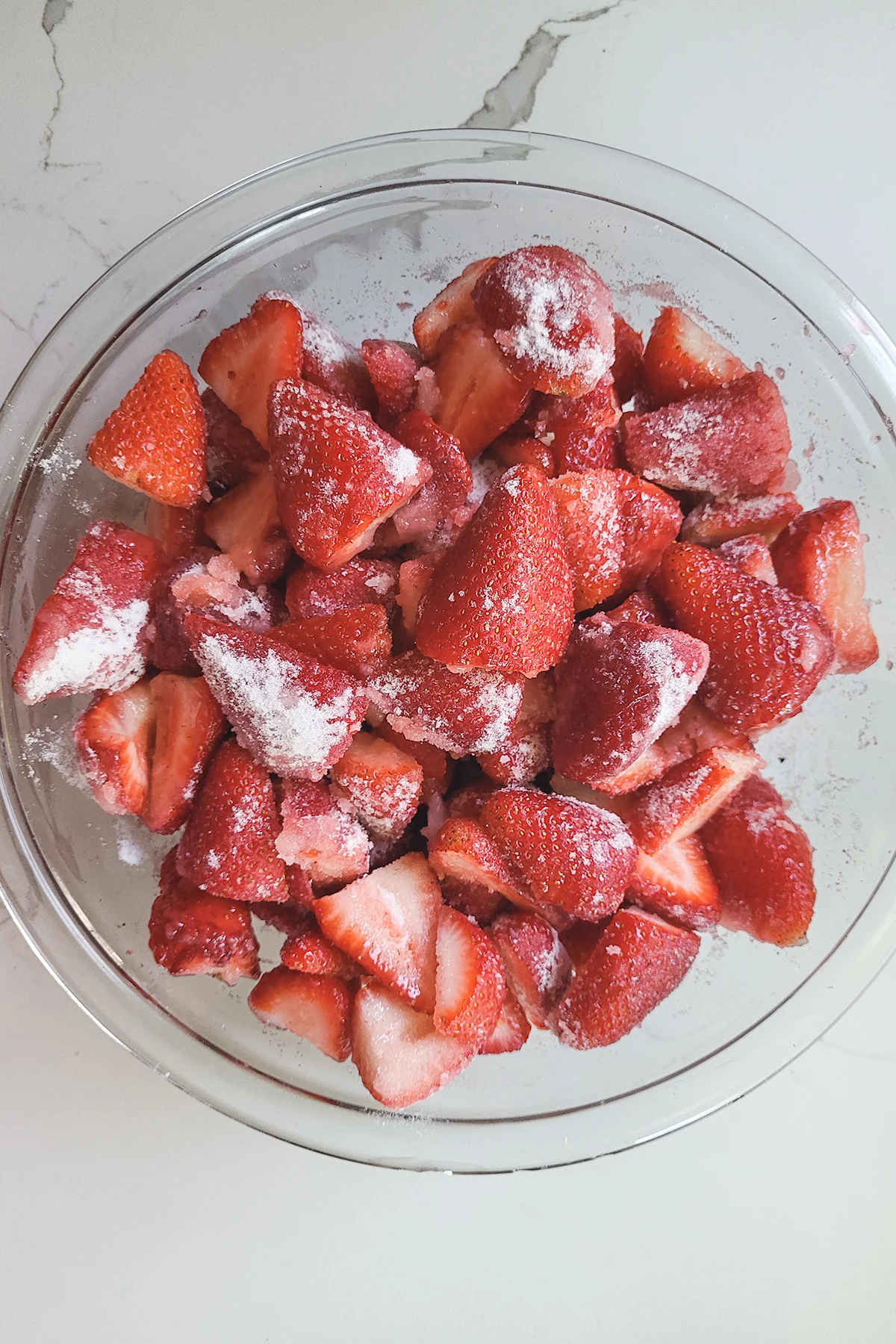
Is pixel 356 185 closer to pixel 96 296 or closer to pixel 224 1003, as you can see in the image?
pixel 96 296

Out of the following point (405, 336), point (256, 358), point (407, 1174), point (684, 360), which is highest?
point (684, 360)

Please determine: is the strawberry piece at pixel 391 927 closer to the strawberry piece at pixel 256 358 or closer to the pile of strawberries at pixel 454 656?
the pile of strawberries at pixel 454 656

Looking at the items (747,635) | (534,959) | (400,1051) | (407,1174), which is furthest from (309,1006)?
(747,635)

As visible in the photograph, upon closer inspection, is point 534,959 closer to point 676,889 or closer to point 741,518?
point 676,889

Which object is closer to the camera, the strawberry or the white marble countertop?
the strawberry

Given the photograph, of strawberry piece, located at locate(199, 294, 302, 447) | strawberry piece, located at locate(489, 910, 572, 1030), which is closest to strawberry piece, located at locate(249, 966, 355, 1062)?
strawberry piece, located at locate(489, 910, 572, 1030)

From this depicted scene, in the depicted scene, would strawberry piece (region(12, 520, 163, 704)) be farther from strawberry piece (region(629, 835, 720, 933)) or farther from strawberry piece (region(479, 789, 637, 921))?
strawberry piece (region(629, 835, 720, 933))
